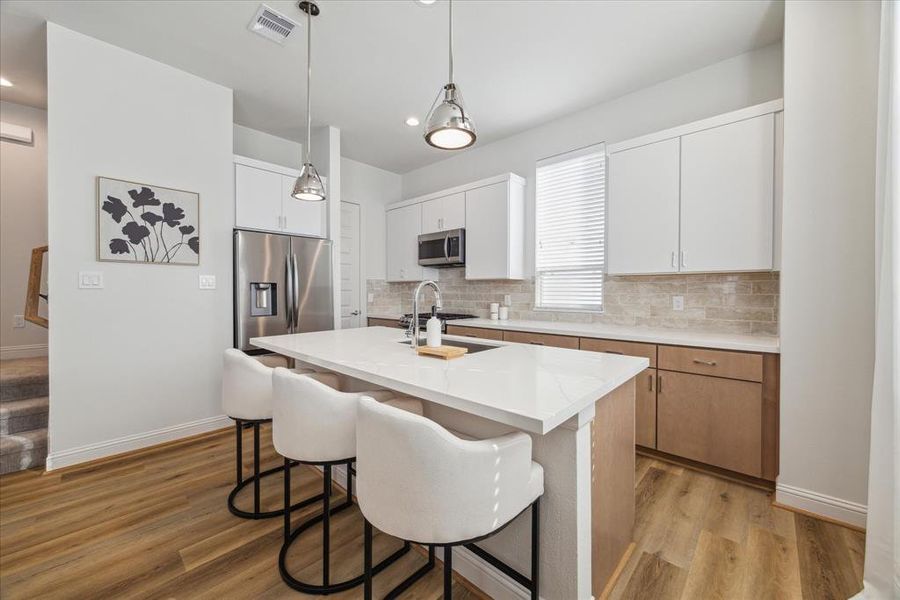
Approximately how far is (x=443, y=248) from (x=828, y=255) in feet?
10.4

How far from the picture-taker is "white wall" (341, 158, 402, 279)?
4.81m

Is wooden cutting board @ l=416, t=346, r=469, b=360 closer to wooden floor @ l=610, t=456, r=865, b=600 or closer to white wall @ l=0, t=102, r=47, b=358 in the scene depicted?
wooden floor @ l=610, t=456, r=865, b=600

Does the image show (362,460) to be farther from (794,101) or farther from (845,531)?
(794,101)

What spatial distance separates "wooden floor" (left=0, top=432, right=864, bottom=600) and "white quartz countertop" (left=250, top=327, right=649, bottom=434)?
2.83ft

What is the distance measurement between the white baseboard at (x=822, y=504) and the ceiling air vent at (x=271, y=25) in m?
4.02

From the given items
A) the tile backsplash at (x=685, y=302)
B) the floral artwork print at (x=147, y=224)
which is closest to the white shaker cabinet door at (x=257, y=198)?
the floral artwork print at (x=147, y=224)

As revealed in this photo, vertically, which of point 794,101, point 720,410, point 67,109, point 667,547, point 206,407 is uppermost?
point 67,109

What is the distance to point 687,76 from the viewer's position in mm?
2924

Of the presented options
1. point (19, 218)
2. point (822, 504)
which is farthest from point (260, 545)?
point (19, 218)

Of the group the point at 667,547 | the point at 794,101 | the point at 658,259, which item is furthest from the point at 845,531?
the point at 794,101

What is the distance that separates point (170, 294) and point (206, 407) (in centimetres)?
97

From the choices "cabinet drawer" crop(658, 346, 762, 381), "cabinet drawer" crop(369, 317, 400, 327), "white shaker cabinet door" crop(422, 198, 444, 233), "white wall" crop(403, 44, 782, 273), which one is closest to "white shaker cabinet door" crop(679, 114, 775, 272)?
"white wall" crop(403, 44, 782, 273)

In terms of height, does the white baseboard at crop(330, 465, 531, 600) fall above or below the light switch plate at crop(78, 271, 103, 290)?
below

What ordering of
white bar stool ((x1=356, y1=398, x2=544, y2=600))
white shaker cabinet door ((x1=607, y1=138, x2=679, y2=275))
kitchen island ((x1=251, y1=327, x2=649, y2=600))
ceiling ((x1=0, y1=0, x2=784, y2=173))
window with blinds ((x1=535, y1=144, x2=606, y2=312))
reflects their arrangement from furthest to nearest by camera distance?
window with blinds ((x1=535, y1=144, x2=606, y2=312)) → white shaker cabinet door ((x1=607, y1=138, x2=679, y2=275)) → ceiling ((x1=0, y1=0, x2=784, y2=173)) → kitchen island ((x1=251, y1=327, x2=649, y2=600)) → white bar stool ((x1=356, y1=398, x2=544, y2=600))
